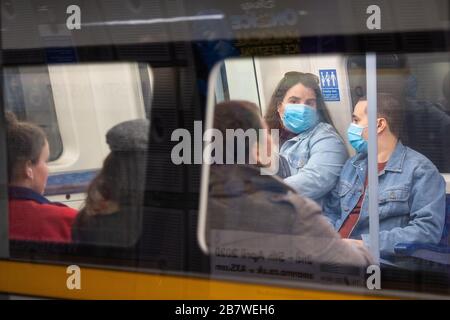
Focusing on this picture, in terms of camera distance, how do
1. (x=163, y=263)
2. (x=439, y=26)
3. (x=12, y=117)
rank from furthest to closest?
(x=12, y=117) → (x=163, y=263) → (x=439, y=26)

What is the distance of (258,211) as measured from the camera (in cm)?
300

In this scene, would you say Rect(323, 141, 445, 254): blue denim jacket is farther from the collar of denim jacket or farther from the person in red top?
the person in red top

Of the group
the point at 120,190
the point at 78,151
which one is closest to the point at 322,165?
the point at 120,190

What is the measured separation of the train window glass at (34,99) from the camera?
10.9ft

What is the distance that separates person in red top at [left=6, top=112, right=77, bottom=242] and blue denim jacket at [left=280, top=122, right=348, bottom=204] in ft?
3.42

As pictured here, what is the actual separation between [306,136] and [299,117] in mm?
80

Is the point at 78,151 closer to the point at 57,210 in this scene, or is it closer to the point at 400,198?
the point at 57,210

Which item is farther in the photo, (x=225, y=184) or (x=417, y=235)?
(x=225, y=184)

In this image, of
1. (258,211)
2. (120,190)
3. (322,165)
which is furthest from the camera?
(120,190)

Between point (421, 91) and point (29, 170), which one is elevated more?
point (421, 91)
